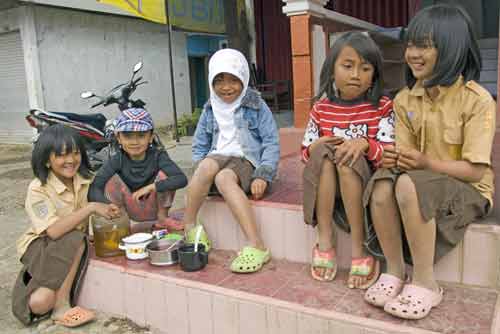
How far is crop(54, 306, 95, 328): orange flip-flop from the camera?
7.30 ft

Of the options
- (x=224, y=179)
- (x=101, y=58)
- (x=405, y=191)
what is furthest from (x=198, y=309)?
(x=101, y=58)

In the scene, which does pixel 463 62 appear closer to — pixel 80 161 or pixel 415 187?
pixel 415 187

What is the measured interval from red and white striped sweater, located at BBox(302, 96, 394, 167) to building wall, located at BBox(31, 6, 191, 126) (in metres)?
7.54

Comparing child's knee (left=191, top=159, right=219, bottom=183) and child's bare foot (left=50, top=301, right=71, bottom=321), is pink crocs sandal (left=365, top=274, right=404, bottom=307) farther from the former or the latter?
child's bare foot (left=50, top=301, right=71, bottom=321)

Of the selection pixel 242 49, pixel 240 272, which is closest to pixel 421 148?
pixel 240 272

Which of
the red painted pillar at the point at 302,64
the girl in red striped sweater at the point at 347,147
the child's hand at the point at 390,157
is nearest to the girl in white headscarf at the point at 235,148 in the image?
the girl in red striped sweater at the point at 347,147

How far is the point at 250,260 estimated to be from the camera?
2.17 meters

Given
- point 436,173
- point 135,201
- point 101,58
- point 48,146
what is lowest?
point 135,201

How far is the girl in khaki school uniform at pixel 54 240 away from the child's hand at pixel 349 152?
1178mm

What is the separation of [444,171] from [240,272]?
98cm

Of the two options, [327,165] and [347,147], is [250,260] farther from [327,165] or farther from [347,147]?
[347,147]

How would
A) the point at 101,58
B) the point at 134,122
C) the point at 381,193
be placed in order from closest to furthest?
the point at 381,193 → the point at 134,122 → the point at 101,58

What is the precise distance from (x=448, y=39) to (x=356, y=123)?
486mm

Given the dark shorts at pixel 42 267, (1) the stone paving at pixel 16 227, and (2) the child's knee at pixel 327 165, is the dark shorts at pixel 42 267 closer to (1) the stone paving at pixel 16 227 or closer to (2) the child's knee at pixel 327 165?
(1) the stone paving at pixel 16 227
